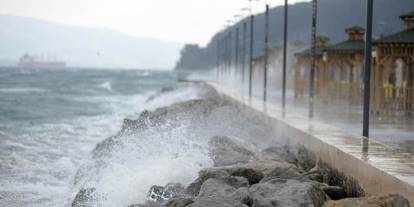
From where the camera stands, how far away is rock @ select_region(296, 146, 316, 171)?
12.8 metres

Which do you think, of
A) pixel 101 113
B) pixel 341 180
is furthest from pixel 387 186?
pixel 101 113

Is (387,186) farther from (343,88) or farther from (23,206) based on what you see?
(343,88)

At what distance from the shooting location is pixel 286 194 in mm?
8406

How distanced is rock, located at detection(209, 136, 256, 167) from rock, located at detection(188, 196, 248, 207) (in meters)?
4.21

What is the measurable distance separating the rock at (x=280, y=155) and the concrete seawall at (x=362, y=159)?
0.36 meters

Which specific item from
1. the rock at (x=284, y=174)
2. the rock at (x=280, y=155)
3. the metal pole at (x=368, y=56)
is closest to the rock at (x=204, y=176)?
the rock at (x=284, y=174)

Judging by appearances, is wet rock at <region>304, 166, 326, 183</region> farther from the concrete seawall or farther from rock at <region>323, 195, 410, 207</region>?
rock at <region>323, 195, 410, 207</region>

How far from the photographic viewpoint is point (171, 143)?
16750mm

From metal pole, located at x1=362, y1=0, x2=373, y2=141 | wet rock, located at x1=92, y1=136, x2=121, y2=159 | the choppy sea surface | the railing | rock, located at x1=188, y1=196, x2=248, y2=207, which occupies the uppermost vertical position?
metal pole, located at x1=362, y1=0, x2=373, y2=141

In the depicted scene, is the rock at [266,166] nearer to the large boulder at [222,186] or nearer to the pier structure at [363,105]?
the large boulder at [222,186]

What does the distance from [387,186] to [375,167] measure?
0.63 metres

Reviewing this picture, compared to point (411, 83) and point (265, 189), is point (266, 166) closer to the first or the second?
point (265, 189)

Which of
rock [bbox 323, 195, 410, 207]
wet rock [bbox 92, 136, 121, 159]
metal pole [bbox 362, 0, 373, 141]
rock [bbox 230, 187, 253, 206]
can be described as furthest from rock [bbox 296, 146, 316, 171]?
wet rock [bbox 92, 136, 121, 159]

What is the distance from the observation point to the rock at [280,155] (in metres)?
13.2
